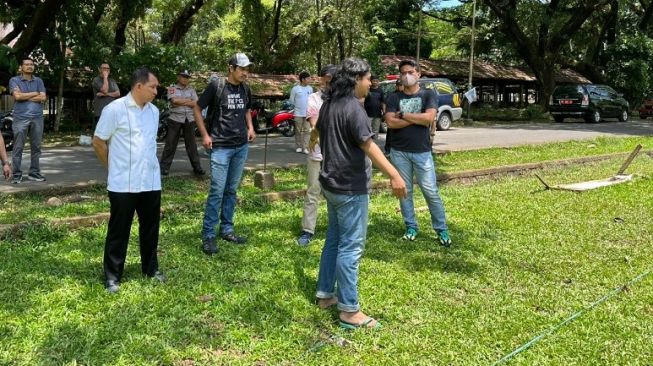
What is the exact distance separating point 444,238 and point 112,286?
317cm

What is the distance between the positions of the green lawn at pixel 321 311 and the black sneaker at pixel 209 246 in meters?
0.09

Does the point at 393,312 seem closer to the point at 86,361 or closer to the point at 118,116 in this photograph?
the point at 86,361

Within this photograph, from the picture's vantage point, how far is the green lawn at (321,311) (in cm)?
360

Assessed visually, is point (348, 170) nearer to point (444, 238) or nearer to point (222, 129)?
point (222, 129)

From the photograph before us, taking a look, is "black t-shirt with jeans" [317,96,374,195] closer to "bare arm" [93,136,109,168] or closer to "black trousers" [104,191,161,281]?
"black trousers" [104,191,161,281]

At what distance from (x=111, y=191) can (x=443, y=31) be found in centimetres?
3879

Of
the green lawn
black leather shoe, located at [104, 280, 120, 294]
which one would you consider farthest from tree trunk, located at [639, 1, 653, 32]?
black leather shoe, located at [104, 280, 120, 294]

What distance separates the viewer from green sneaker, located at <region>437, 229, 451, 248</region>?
19.7ft

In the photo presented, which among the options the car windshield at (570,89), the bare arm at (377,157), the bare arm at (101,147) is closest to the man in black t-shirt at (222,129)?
the bare arm at (101,147)

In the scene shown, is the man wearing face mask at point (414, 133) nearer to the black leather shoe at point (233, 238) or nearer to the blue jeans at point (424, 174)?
the blue jeans at point (424, 174)

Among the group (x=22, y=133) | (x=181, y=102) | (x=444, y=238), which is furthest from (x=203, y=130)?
(x=22, y=133)

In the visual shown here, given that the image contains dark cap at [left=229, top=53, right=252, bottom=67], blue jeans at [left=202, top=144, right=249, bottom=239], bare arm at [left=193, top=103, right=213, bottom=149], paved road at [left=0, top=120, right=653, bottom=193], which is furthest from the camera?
paved road at [left=0, top=120, right=653, bottom=193]

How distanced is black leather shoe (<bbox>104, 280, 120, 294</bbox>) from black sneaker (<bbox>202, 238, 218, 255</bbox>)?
109 centimetres

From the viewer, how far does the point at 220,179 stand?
562 centimetres
